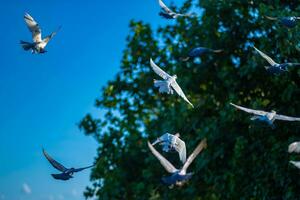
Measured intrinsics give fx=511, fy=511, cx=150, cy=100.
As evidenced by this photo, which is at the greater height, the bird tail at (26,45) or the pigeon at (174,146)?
the bird tail at (26,45)

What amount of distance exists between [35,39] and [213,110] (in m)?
6.33

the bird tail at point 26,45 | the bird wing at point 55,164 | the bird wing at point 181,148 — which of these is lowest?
the bird wing at point 181,148

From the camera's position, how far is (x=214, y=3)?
42.4 ft

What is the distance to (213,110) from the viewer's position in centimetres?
1307

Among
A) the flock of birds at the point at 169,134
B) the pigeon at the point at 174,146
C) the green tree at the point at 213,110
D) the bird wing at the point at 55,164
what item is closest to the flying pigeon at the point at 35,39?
the flock of birds at the point at 169,134

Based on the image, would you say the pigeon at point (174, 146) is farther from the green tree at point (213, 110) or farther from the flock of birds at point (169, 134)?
the green tree at point (213, 110)

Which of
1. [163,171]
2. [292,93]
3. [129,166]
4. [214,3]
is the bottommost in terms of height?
[292,93]

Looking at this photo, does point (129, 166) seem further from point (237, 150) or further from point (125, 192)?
point (237, 150)

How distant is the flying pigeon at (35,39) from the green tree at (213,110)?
4777mm

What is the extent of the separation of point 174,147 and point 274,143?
13.5 ft

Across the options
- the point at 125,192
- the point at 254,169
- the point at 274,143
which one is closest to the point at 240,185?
the point at 254,169

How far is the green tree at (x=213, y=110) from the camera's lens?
34.9 feet

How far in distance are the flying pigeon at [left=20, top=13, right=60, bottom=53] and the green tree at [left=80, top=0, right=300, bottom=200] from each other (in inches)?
188

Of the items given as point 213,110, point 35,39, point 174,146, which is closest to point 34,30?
point 35,39
